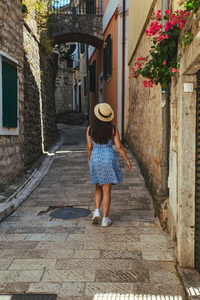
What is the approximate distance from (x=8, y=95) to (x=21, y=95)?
41.6 inches

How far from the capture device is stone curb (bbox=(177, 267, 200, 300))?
2.75 m

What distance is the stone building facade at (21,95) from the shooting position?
22.4 feet

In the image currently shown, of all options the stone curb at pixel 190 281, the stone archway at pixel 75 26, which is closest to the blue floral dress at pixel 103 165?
the stone curb at pixel 190 281

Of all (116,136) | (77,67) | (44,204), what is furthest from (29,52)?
(77,67)

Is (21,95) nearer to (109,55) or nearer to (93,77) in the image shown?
(109,55)

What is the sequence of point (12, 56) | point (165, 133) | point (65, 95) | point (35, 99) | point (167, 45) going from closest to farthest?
point (167, 45)
point (165, 133)
point (12, 56)
point (35, 99)
point (65, 95)

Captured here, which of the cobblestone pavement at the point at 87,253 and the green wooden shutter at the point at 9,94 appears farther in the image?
the green wooden shutter at the point at 9,94

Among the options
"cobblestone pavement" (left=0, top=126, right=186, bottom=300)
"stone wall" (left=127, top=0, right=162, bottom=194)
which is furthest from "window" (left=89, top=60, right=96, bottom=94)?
"cobblestone pavement" (left=0, top=126, right=186, bottom=300)

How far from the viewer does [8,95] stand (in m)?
7.00

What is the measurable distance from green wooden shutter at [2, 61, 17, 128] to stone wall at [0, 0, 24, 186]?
11.1 inches

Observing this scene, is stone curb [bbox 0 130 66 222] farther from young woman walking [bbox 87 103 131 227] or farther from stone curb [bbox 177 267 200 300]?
stone curb [bbox 177 267 200 300]

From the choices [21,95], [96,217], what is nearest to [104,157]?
[96,217]

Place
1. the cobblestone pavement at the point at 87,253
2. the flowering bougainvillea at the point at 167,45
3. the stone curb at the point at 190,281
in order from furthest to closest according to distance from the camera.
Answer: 1. the flowering bougainvillea at the point at 167,45
2. the cobblestone pavement at the point at 87,253
3. the stone curb at the point at 190,281

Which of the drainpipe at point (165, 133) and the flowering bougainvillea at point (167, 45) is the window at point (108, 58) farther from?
the flowering bougainvillea at point (167, 45)
